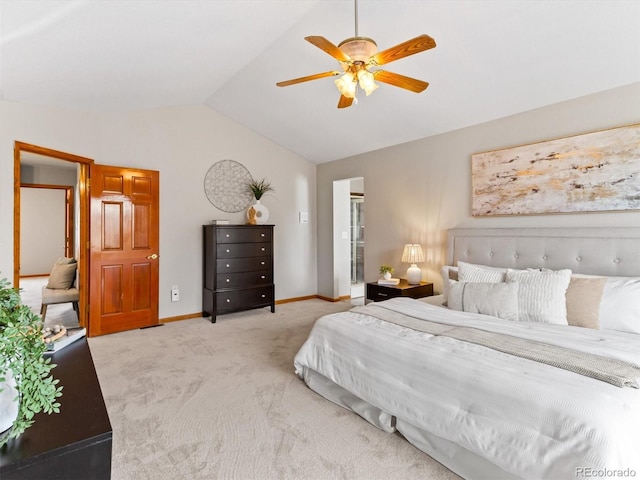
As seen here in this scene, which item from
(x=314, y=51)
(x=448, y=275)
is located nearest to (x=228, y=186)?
(x=314, y=51)

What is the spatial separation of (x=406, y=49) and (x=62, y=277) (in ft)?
16.5

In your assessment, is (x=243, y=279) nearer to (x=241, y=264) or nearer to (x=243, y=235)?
(x=241, y=264)

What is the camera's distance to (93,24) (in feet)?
7.75

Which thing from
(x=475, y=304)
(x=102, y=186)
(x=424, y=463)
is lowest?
(x=424, y=463)

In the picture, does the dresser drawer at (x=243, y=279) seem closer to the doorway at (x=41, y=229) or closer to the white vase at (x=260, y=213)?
the white vase at (x=260, y=213)

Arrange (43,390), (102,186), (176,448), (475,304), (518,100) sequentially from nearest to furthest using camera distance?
(43,390) → (176,448) → (475,304) → (518,100) → (102,186)

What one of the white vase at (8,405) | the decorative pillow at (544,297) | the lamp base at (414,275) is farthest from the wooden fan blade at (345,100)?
the white vase at (8,405)

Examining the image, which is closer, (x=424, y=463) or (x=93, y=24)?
(x=424, y=463)

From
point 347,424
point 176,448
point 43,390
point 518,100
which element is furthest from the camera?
point 518,100

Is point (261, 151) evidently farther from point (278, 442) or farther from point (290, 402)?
point (278, 442)

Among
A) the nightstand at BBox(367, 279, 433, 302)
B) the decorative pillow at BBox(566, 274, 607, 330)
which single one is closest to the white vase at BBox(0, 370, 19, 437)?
the decorative pillow at BBox(566, 274, 607, 330)

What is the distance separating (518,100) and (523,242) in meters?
1.35

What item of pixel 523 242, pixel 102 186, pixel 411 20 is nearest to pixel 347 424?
pixel 523 242

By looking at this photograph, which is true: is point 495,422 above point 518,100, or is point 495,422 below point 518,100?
below
